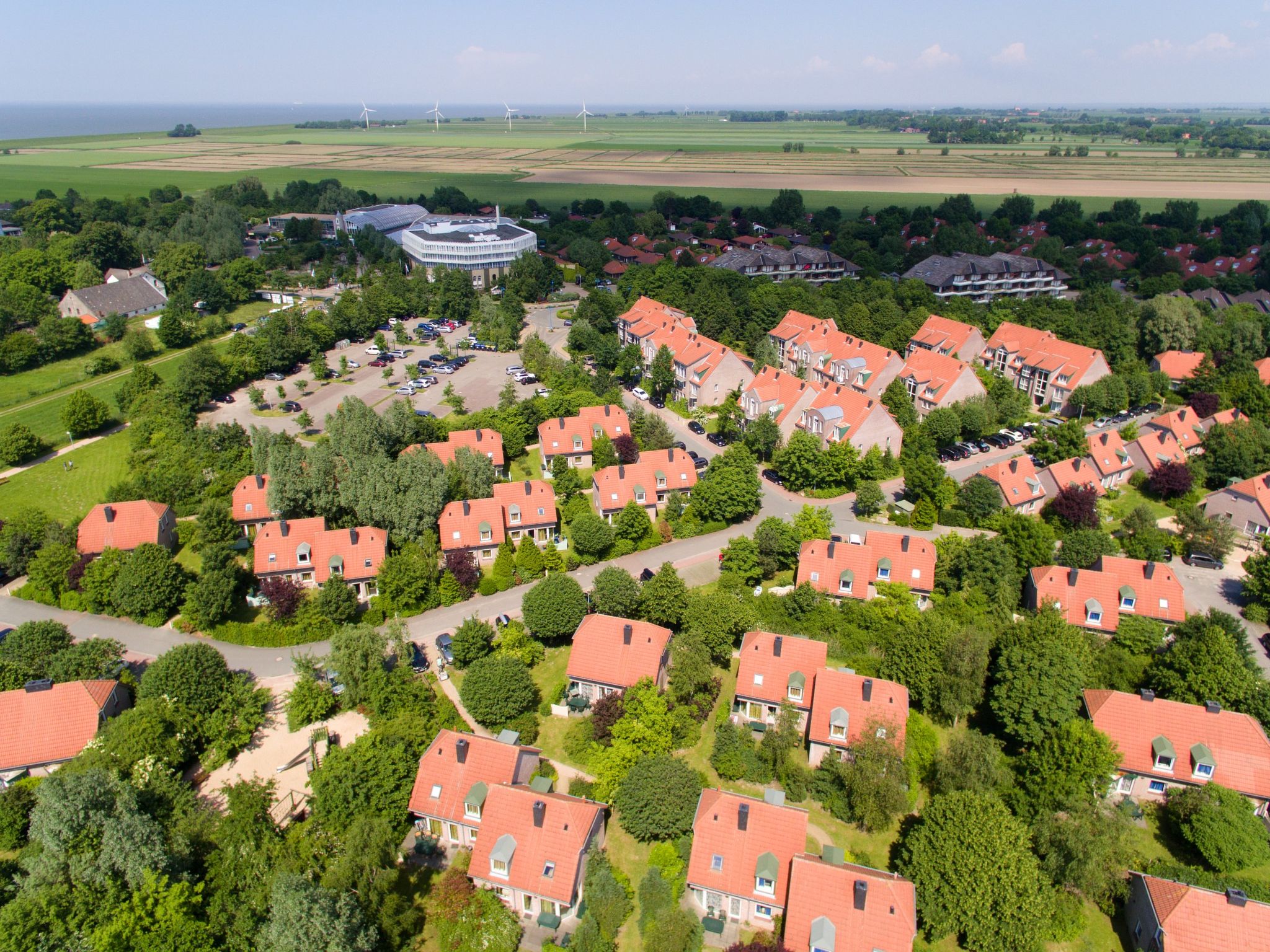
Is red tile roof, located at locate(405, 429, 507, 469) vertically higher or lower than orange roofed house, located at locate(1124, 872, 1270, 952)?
higher

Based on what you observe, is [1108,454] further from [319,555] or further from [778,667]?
[319,555]

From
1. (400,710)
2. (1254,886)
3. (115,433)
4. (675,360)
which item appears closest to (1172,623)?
(1254,886)

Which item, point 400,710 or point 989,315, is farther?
point 989,315

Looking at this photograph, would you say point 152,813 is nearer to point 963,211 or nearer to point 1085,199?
point 963,211

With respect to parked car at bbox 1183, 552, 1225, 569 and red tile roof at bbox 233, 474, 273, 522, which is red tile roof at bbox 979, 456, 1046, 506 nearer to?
parked car at bbox 1183, 552, 1225, 569

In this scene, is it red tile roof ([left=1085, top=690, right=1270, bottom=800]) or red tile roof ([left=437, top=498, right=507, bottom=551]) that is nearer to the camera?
red tile roof ([left=1085, top=690, right=1270, bottom=800])

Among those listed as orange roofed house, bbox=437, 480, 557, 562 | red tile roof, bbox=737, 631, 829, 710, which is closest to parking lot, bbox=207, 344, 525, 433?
orange roofed house, bbox=437, 480, 557, 562
